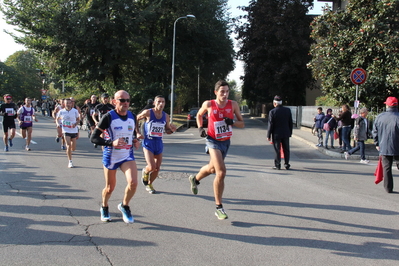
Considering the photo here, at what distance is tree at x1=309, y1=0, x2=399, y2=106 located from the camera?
1585cm

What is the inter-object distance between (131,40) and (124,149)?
2665 cm

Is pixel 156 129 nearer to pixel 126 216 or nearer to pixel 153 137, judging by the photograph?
pixel 153 137

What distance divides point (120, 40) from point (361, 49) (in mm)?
19479

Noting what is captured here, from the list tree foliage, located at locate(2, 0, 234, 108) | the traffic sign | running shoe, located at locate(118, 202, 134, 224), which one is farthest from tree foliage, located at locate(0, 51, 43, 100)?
running shoe, located at locate(118, 202, 134, 224)

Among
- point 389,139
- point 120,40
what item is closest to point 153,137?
point 389,139

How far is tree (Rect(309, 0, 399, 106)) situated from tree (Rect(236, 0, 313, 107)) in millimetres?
16957

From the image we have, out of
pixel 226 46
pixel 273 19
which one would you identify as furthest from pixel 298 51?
pixel 226 46

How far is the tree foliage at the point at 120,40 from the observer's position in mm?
29109

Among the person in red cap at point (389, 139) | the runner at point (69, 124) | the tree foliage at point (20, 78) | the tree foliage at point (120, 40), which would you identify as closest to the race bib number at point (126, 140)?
the person in red cap at point (389, 139)

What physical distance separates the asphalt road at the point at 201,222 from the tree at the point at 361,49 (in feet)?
27.6

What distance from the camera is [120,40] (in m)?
30.2

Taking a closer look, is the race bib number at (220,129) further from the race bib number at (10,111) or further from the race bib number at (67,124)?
the race bib number at (10,111)

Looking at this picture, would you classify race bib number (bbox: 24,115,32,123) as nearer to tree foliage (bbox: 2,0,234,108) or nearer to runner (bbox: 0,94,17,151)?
runner (bbox: 0,94,17,151)

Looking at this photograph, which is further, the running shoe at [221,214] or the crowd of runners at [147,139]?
the running shoe at [221,214]
